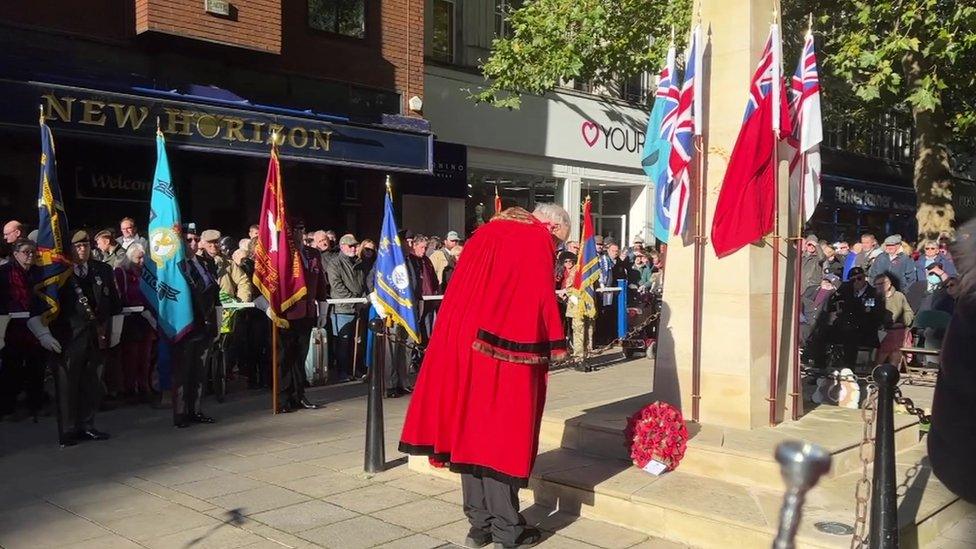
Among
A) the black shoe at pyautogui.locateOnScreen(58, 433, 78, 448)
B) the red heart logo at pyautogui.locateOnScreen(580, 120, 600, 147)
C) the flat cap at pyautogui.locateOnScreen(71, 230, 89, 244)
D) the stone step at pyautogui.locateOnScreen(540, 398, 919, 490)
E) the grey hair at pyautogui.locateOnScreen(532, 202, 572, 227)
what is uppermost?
the red heart logo at pyautogui.locateOnScreen(580, 120, 600, 147)

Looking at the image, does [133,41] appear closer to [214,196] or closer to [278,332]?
[214,196]

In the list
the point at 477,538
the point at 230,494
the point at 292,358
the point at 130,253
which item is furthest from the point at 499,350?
the point at 130,253

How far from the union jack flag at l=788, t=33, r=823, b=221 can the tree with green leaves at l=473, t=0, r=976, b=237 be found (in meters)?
7.36

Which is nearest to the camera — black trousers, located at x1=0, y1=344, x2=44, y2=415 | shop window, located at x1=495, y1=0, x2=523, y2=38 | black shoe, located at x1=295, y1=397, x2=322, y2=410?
black trousers, located at x1=0, y1=344, x2=44, y2=415

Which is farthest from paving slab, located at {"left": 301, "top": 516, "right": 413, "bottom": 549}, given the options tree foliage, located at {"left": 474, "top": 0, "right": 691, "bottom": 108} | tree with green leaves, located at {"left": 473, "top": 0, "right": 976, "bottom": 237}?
tree foliage, located at {"left": 474, "top": 0, "right": 691, "bottom": 108}

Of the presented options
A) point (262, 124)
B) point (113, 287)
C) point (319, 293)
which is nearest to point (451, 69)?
point (262, 124)

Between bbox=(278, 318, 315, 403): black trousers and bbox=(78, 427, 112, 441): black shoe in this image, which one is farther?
bbox=(278, 318, 315, 403): black trousers

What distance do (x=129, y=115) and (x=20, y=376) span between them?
15.1 feet

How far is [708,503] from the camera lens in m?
5.66

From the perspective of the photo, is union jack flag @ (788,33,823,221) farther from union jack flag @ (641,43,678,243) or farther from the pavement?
the pavement

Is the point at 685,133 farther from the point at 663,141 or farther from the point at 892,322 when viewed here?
the point at 892,322

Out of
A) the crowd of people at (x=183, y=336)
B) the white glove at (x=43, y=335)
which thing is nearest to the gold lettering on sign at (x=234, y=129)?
the crowd of people at (x=183, y=336)

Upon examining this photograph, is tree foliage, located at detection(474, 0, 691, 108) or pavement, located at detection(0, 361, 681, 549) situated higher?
tree foliage, located at detection(474, 0, 691, 108)

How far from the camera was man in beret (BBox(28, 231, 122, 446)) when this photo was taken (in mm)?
7770
